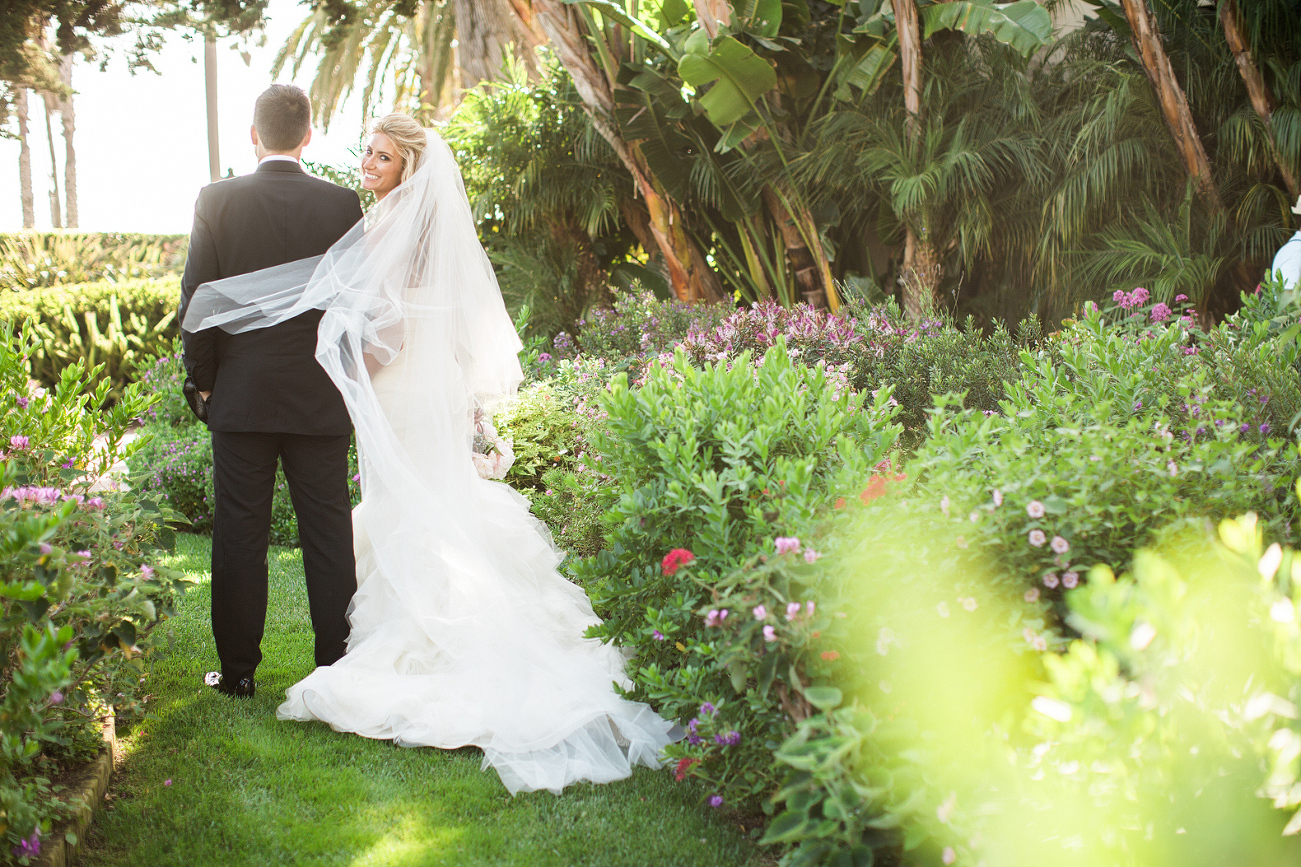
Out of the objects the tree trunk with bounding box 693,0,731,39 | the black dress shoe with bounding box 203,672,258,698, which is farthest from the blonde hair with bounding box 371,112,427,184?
the tree trunk with bounding box 693,0,731,39

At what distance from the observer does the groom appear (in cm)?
322

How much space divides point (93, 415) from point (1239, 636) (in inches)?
144

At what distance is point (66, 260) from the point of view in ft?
44.2

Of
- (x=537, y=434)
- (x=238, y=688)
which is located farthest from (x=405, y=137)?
(x=238, y=688)

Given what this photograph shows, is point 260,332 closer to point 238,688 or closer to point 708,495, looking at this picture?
point 238,688

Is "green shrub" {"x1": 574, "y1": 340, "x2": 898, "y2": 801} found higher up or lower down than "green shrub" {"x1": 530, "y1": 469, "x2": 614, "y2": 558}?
higher up

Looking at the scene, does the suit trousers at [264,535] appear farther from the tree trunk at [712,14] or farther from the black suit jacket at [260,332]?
the tree trunk at [712,14]

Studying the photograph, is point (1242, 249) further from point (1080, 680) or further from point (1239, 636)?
point (1080, 680)

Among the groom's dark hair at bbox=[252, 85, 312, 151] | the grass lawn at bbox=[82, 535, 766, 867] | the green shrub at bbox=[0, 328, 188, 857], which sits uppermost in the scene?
the groom's dark hair at bbox=[252, 85, 312, 151]

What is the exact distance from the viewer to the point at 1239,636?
5.57ft

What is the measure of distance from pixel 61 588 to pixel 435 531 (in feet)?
5.70

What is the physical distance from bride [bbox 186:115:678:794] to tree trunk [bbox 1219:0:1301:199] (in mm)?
5467

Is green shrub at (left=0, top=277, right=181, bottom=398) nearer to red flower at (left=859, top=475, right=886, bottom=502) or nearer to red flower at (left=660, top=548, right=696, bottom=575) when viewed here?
red flower at (left=660, top=548, right=696, bottom=575)

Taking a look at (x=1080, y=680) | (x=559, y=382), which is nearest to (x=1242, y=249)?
(x=559, y=382)
